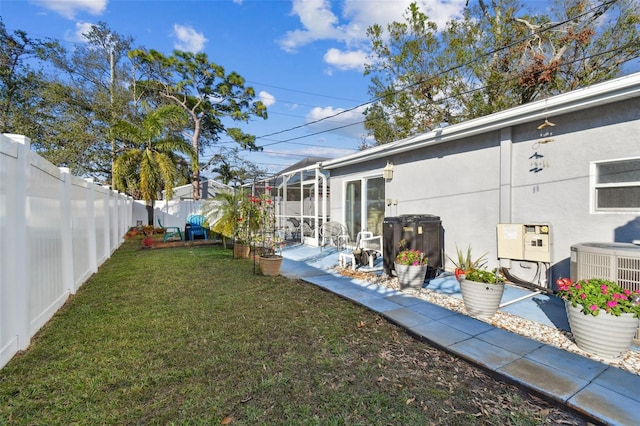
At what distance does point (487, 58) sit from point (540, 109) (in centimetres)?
1059

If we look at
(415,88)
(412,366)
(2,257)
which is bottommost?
(412,366)

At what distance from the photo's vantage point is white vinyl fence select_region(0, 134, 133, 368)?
8.52 ft

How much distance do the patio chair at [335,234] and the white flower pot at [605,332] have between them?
6.16 metres

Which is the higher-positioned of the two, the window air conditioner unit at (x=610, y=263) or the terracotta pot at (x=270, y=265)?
the window air conditioner unit at (x=610, y=263)

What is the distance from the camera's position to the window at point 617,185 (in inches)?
153

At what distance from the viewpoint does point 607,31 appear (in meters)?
11.4

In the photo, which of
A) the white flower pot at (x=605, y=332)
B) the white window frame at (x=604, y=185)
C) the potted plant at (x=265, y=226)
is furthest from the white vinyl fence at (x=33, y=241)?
the white window frame at (x=604, y=185)

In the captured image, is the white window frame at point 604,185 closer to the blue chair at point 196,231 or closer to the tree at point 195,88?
the blue chair at point 196,231

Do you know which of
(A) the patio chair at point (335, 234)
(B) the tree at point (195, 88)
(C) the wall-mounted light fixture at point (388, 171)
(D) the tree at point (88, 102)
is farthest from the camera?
(B) the tree at point (195, 88)

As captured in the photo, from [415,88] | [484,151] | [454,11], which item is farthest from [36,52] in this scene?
[484,151]

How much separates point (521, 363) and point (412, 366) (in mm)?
914

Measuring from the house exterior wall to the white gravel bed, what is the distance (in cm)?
147

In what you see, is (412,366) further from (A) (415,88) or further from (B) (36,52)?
(B) (36,52)

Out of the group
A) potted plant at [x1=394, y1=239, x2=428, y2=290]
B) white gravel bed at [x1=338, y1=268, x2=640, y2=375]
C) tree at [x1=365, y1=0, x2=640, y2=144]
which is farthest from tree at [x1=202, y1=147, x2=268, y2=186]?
white gravel bed at [x1=338, y1=268, x2=640, y2=375]
